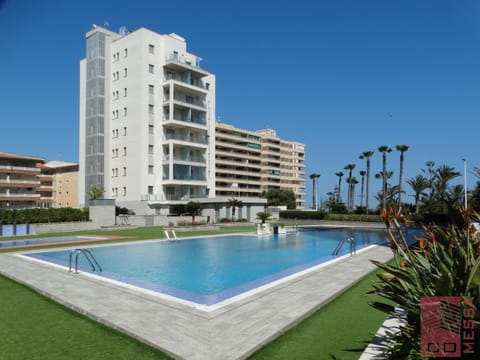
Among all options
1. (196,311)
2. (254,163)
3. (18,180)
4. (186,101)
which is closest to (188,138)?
(186,101)

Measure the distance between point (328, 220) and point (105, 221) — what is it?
2945cm

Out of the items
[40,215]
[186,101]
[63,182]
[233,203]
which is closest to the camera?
[40,215]

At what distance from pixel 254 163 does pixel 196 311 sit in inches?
3399

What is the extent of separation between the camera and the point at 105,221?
3653cm

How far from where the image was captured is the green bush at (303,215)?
53.6 m

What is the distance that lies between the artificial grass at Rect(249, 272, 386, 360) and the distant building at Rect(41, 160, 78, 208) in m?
71.7

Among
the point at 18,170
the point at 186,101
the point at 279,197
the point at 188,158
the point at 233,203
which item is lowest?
the point at 279,197

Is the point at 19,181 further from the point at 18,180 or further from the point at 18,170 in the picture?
the point at 18,170

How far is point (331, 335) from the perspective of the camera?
643 cm

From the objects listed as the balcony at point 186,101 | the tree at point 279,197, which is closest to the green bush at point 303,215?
the balcony at point 186,101

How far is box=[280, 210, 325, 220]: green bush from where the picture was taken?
5356 cm

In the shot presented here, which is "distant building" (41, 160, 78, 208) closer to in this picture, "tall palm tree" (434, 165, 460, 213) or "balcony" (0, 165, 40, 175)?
"balcony" (0, 165, 40, 175)

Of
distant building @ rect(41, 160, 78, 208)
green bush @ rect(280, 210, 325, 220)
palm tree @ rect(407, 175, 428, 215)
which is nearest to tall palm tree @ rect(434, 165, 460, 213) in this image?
palm tree @ rect(407, 175, 428, 215)

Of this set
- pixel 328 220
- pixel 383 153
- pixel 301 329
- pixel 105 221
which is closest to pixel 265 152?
pixel 383 153
